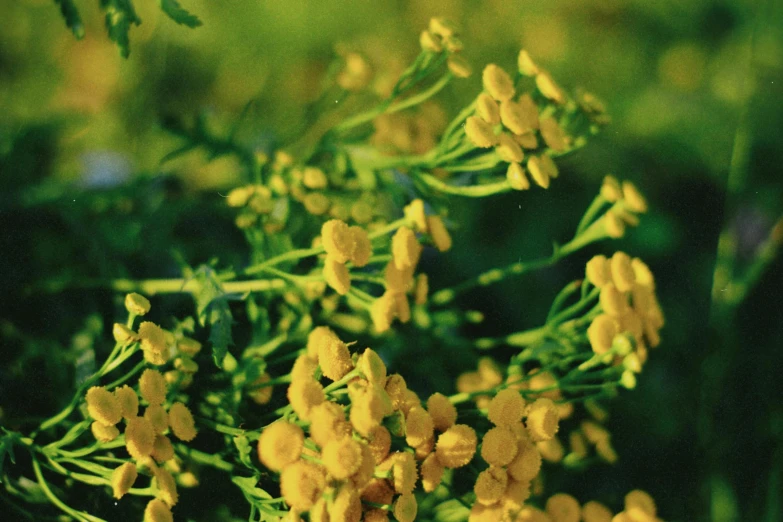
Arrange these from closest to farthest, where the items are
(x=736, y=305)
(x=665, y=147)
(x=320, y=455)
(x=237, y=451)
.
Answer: (x=320, y=455) < (x=237, y=451) < (x=736, y=305) < (x=665, y=147)

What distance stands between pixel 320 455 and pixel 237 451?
0.16 metres

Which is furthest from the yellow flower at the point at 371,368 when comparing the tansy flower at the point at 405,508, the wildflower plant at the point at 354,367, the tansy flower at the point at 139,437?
the tansy flower at the point at 139,437

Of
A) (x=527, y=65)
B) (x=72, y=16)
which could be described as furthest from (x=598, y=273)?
(x=72, y=16)

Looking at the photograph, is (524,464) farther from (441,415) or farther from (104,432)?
(104,432)

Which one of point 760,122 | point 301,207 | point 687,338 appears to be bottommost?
point 687,338

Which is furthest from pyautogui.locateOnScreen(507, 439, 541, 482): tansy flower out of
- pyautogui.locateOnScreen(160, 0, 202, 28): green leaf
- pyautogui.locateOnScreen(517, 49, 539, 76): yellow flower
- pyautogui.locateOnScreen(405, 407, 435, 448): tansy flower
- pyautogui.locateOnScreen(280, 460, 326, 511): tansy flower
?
pyautogui.locateOnScreen(160, 0, 202, 28): green leaf

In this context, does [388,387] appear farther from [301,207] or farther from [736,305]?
[736,305]

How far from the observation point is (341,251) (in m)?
0.81

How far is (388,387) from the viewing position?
2.45 feet

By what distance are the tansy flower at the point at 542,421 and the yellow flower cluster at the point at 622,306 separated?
90 millimetres

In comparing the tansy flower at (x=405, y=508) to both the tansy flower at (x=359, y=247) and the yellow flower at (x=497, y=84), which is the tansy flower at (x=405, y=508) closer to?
the tansy flower at (x=359, y=247)

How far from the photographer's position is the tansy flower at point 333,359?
0.73 m

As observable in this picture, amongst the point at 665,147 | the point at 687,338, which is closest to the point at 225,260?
the point at 687,338

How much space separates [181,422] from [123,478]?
8 cm
